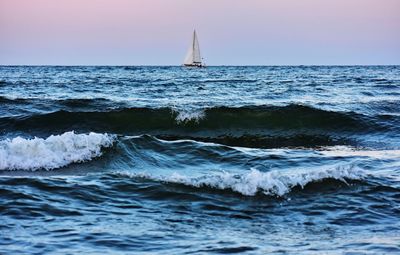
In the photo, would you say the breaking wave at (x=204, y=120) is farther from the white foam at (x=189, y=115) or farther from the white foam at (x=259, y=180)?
the white foam at (x=259, y=180)

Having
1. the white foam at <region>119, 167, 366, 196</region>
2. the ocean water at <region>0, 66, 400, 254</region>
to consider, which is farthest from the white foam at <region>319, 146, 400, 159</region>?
the white foam at <region>119, 167, 366, 196</region>

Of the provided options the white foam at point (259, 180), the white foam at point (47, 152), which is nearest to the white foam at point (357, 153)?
the white foam at point (259, 180)

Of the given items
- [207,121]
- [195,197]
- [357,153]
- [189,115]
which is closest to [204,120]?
[207,121]

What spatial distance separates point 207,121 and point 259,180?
8832 mm

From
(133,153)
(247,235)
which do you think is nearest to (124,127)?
(133,153)

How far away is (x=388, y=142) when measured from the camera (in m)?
12.7

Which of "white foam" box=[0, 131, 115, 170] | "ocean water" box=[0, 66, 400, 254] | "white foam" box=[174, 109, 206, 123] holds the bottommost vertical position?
"ocean water" box=[0, 66, 400, 254]

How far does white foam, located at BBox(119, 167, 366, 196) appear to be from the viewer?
6.81 m

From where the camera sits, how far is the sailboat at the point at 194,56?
81950 mm

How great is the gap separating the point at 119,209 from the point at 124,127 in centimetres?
965

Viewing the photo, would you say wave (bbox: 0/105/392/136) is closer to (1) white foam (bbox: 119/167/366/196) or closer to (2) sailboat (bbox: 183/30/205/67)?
(1) white foam (bbox: 119/167/366/196)

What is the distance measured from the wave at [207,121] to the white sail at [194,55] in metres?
65.9

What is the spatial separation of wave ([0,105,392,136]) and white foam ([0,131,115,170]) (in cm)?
536

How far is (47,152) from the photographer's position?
869cm
